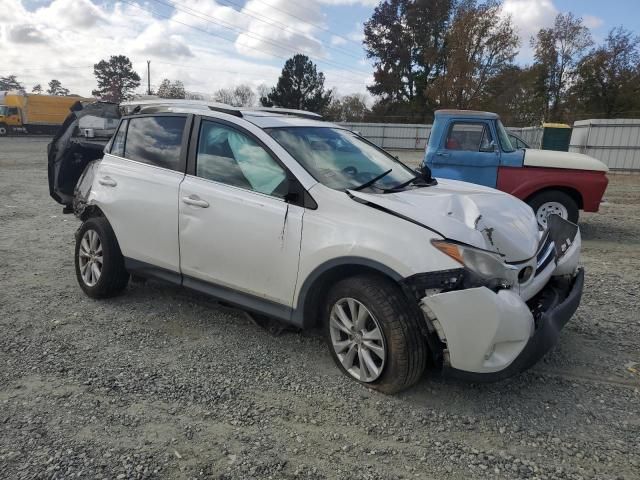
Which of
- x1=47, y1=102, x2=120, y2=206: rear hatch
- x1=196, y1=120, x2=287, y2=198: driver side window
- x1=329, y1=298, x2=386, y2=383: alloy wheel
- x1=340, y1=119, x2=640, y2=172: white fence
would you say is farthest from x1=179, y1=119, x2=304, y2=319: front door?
x1=340, y1=119, x2=640, y2=172: white fence

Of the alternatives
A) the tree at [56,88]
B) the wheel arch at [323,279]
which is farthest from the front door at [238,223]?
the tree at [56,88]

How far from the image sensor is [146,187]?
416cm

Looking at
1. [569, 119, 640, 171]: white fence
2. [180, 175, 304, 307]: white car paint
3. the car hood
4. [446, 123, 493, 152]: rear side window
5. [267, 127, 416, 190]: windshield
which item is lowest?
[180, 175, 304, 307]: white car paint

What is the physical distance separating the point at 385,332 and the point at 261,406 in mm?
913

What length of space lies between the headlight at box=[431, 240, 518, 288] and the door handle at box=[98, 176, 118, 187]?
3060mm

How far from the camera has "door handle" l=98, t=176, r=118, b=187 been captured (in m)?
4.43

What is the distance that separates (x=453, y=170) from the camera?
791 centimetres

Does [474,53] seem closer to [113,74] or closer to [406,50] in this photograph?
[406,50]

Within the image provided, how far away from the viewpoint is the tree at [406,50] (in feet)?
147

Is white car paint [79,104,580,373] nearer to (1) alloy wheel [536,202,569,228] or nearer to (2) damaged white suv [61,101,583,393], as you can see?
(2) damaged white suv [61,101,583,393]

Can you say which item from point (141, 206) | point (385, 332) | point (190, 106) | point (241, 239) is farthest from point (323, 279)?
point (190, 106)

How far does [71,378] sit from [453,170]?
6.39 metres

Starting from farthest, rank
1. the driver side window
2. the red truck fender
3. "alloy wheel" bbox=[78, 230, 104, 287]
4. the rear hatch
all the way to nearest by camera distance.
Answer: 1. the red truck fender
2. the rear hatch
3. "alloy wheel" bbox=[78, 230, 104, 287]
4. the driver side window

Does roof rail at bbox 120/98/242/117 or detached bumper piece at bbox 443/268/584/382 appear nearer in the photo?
detached bumper piece at bbox 443/268/584/382
